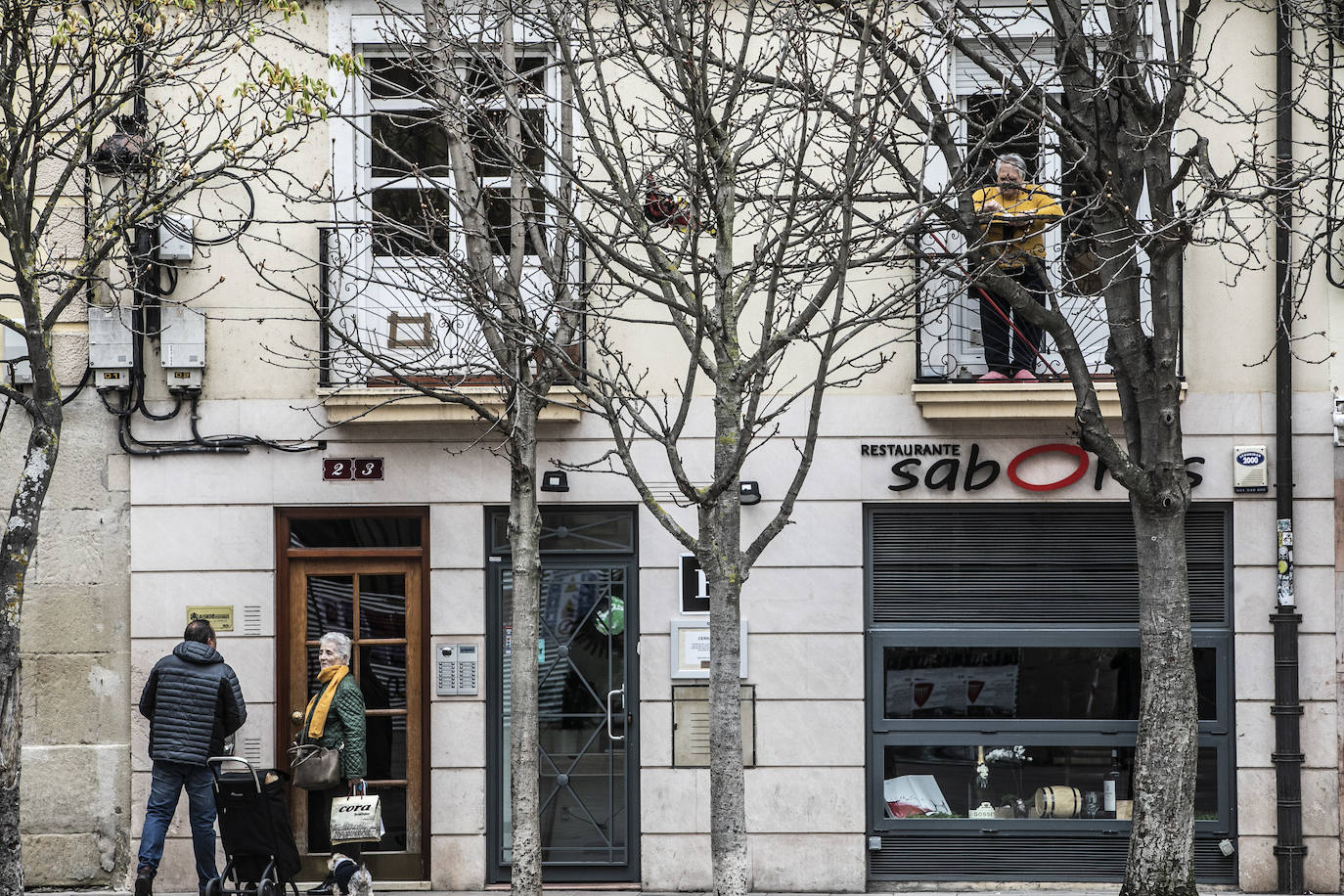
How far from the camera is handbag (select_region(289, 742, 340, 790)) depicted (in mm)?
8969

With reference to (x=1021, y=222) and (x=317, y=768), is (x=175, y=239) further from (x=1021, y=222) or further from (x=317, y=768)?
(x=1021, y=222)

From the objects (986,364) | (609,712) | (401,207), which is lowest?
(609,712)

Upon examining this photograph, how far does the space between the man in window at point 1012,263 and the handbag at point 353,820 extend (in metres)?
4.99

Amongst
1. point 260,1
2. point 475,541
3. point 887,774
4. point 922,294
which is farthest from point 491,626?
point 260,1

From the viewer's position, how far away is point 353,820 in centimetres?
880

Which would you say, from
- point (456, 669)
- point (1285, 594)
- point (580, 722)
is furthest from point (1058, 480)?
point (456, 669)

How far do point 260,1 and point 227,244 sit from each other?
1.71 m

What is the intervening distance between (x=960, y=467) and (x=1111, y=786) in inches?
98.9

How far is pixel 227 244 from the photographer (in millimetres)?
10477

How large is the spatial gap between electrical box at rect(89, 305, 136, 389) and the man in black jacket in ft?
6.72

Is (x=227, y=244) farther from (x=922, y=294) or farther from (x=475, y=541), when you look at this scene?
(x=922, y=294)

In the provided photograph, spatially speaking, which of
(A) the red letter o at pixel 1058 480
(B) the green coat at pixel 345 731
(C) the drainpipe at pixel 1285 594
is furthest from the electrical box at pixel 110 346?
(C) the drainpipe at pixel 1285 594

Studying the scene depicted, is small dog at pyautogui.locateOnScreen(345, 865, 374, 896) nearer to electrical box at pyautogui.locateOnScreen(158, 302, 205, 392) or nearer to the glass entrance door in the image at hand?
the glass entrance door

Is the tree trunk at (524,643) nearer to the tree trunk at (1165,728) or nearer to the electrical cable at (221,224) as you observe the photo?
the electrical cable at (221,224)
